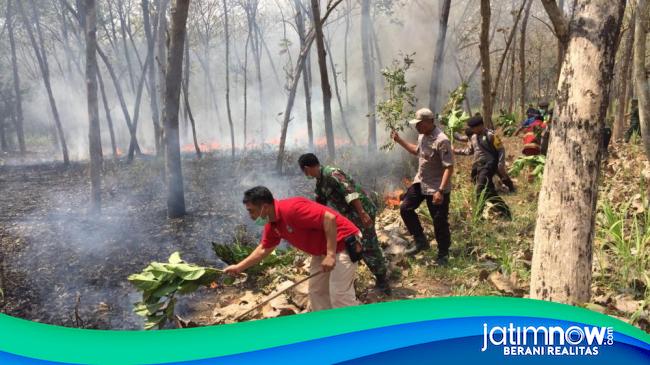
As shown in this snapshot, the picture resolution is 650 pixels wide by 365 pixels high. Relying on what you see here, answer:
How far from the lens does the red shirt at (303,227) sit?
3.46 metres

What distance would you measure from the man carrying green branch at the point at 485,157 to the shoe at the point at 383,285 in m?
2.53

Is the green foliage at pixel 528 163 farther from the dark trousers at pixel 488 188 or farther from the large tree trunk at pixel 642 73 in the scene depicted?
the large tree trunk at pixel 642 73

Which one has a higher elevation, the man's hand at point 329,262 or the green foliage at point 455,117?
the green foliage at point 455,117

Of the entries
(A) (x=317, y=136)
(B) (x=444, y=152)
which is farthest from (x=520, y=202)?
(A) (x=317, y=136)

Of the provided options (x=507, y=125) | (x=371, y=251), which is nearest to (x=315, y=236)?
(x=371, y=251)

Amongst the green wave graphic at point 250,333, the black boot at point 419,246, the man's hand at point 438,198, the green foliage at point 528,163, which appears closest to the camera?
the green wave graphic at point 250,333

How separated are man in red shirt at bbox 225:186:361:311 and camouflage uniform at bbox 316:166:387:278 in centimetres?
82

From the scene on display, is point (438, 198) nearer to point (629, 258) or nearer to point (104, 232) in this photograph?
point (629, 258)

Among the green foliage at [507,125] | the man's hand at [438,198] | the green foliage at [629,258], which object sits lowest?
the green foliage at [629,258]

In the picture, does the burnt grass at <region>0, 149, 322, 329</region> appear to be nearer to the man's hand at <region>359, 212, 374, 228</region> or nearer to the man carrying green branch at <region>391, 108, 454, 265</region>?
the man's hand at <region>359, 212, 374, 228</region>

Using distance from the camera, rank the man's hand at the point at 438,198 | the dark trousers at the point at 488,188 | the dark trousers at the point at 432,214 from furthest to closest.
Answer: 1. the dark trousers at the point at 488,188
2. the dark trousers at the point at 432,214
3. the man's hand at the point at 438,198

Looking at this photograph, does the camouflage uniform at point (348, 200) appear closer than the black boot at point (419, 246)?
Yes

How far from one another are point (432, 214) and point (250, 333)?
2.92 meters

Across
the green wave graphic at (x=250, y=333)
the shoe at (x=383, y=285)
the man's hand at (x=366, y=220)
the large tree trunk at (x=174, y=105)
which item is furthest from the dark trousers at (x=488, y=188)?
the large tree trunk at (x=174, y=105)
